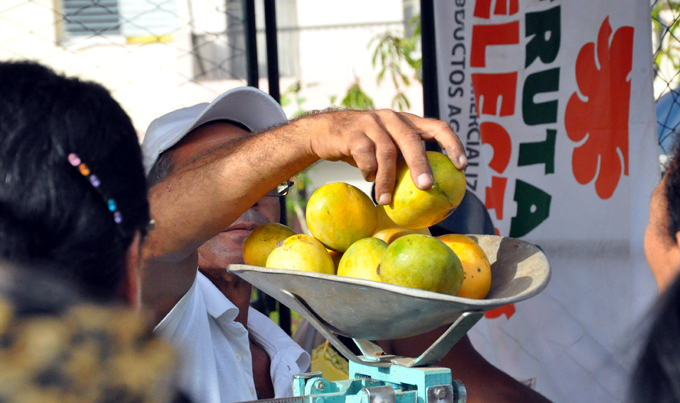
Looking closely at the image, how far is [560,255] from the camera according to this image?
8.75 feet

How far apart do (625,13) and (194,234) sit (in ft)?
6.95

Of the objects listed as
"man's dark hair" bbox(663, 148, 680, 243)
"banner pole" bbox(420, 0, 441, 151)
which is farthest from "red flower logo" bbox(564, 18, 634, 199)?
"man's dark hair" bbox(663, 148, 680, 243)

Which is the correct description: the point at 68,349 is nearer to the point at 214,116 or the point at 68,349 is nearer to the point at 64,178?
the point at 64,178

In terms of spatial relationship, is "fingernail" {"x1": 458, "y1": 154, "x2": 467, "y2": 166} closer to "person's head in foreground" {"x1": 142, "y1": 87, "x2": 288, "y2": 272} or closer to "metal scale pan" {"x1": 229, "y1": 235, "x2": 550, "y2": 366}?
"metal scale pan" {"x1": 229, "y1": 235, "x2": 550, "y2": 366}

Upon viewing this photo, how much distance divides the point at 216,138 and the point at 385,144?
3.21 feet

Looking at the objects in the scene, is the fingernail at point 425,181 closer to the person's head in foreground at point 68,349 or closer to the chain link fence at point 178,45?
the person's head in foreground at point 68,349

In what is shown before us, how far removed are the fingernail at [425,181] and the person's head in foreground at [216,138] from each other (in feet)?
2.87

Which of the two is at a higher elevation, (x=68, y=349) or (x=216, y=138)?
(x=68, y=349)

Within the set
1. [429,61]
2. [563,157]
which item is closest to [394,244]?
[563,157]

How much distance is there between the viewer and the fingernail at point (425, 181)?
1.00 metres

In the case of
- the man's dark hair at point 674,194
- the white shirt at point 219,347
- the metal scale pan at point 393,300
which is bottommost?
the white shirt at point 219,347

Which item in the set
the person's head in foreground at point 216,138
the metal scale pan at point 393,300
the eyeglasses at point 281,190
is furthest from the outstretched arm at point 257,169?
the eyeglasses at point 281,190

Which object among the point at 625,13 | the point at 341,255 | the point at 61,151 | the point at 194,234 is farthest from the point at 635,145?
the point at 61,151

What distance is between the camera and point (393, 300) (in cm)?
86
